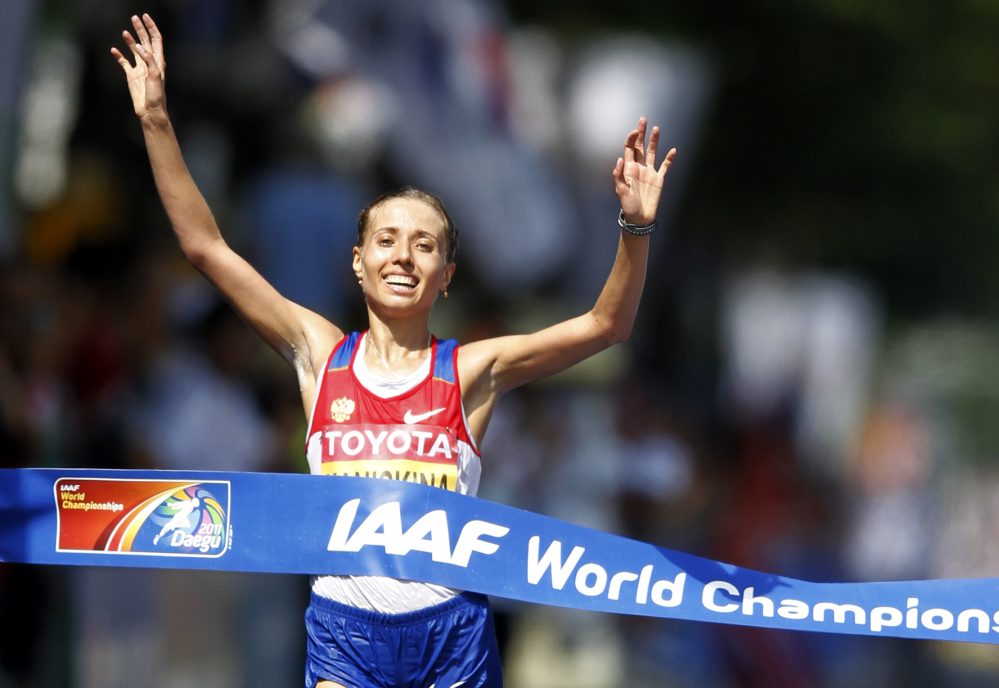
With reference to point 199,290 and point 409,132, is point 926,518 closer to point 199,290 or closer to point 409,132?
point 409,132

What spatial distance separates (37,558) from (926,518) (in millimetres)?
11957

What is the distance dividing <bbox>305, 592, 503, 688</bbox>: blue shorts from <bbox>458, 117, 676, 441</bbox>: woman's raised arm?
1.85 ft

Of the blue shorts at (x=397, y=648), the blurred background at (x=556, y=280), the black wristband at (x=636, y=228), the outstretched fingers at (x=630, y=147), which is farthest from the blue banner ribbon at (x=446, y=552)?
the blurred background at (x=556, y=280)

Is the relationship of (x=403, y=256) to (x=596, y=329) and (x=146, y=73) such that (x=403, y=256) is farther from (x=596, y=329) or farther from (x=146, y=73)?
(x=146, y=73)

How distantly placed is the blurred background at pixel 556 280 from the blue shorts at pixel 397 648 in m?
2.82

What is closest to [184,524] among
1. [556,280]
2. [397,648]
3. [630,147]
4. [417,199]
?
[397,648]

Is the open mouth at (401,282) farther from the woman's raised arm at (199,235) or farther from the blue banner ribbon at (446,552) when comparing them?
the blue banner ribbon at (446,552)

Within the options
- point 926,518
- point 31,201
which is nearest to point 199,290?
point 31,201

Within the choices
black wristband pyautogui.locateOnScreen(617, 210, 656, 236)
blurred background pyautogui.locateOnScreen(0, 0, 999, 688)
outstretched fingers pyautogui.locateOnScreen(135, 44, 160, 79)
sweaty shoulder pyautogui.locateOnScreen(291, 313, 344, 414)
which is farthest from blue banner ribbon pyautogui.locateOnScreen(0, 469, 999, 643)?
blurred background pyautogui.locateOnScreen(0, 0, 999, 688)

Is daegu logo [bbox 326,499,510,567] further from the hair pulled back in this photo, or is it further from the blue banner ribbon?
the hair pulled back

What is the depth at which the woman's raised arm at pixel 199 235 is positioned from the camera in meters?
3.40

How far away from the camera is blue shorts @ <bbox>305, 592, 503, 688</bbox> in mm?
3244

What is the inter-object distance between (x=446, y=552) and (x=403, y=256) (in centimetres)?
85

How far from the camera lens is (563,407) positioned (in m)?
8.84
